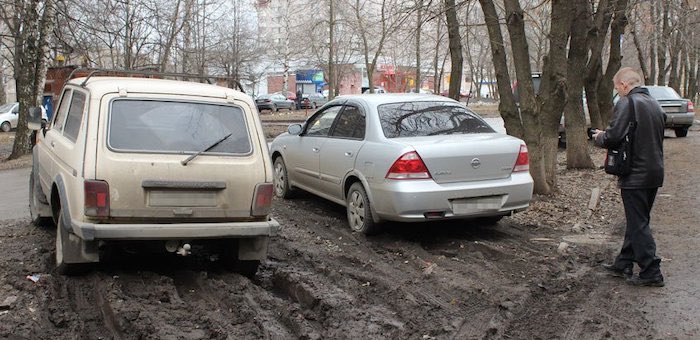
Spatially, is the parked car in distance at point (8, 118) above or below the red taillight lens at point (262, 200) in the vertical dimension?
above

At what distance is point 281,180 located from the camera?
911cm

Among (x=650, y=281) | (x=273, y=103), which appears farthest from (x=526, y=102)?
(x=273, y=103)

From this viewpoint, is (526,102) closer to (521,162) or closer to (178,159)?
(521,162)

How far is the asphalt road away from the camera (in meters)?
8.38

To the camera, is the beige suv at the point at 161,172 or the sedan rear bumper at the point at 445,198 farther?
the sedan rear bumper at the point at 445,198

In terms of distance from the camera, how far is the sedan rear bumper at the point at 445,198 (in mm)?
6219

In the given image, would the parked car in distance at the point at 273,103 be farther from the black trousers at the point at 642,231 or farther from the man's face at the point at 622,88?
the black trousers at the point at 642,231

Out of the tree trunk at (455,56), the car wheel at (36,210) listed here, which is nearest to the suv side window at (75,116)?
the car wheel at (36,210)

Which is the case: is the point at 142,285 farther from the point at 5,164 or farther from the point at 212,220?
the point at 5,164

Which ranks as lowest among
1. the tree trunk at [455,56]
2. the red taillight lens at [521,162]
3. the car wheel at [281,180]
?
the car wheel at [281,180]

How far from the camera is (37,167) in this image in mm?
6637

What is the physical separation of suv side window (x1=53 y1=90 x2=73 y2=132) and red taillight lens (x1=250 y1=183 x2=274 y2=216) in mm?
2030

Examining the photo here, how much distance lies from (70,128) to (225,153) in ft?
4.61

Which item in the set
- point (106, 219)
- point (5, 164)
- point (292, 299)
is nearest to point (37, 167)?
point (106, 219)
